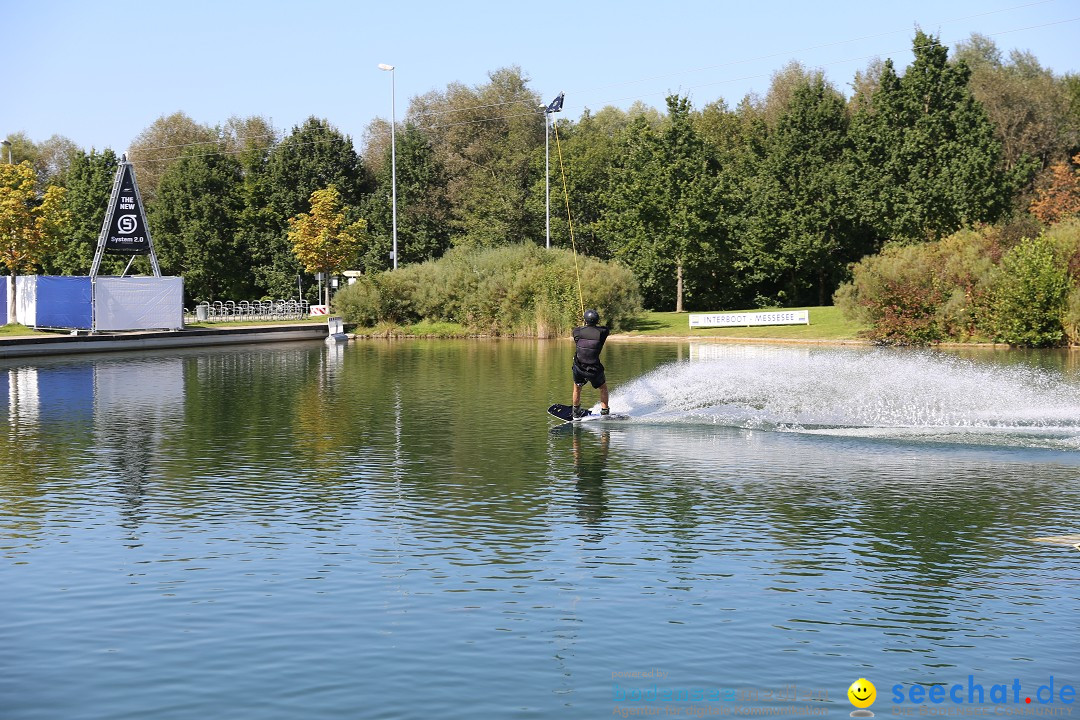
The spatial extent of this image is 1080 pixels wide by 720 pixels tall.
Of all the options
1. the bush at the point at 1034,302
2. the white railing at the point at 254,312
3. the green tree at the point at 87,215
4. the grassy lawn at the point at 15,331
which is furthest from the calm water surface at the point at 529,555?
the green tree at the point at 87,215

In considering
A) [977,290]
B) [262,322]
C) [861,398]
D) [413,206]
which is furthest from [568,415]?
[413,206]

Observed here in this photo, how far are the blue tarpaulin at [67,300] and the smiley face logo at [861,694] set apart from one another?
51076 millimetres

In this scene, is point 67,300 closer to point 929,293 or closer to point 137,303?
point 137,303

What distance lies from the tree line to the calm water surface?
1670 inches

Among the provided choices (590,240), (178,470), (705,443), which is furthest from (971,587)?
(590,240)

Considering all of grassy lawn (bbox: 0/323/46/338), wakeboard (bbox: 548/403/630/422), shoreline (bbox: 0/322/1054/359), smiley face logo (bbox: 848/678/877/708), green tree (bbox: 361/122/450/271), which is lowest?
smiley face logo (bbox: 848/678/877/708)

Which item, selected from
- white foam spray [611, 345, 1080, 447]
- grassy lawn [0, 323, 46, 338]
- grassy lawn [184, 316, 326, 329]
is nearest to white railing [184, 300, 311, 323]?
grassy lawn [184, 316, 326, 329]

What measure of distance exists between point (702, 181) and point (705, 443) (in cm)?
5239

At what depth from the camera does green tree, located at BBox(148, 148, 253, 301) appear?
3406 inches

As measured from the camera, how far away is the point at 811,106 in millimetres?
72312

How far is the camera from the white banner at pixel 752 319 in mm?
58350

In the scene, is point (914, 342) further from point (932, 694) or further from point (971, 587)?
point (932, 694)

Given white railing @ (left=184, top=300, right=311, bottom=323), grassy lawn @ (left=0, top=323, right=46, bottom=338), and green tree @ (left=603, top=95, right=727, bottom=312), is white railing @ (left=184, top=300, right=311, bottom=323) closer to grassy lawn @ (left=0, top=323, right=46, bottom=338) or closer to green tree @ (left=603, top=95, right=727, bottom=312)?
grassy lawn @ (left=0, top=323, right=46, bottom=338)

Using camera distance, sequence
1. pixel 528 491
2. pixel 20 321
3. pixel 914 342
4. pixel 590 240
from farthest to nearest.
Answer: pixel 590 240 → pixel 20 321 → pixel 914 342 → pixel 528 491
